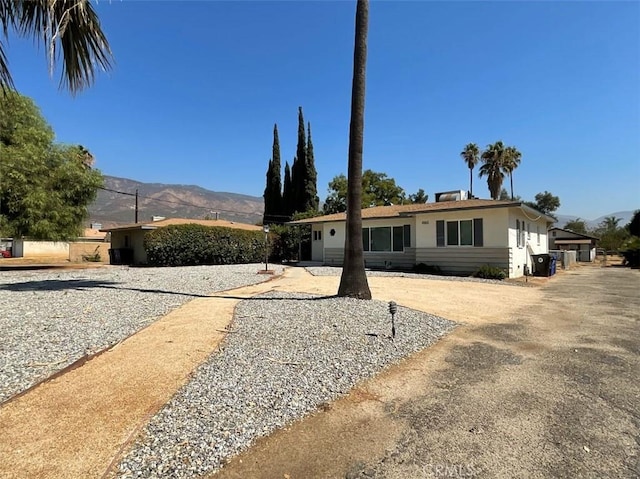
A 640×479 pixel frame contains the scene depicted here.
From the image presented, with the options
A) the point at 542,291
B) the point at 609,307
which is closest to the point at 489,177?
the point at 542,291

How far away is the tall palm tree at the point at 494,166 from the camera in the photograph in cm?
3669

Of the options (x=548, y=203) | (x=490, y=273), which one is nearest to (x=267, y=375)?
(x=490, y=273)

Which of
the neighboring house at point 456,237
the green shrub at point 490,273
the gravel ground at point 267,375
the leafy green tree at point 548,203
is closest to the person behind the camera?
the gravel ground at point 267,375

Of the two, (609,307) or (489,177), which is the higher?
(489,177)

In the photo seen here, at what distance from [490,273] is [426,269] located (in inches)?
113

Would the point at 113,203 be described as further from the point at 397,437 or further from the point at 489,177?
the point at 397,437

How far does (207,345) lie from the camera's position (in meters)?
5.08

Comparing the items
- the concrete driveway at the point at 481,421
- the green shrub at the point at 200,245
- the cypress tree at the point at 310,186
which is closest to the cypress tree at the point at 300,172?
the cypress tree at the point at 310,186

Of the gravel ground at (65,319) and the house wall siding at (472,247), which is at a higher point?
the house wall siding at (472,247)

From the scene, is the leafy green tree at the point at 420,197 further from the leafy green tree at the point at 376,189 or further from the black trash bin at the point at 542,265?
the black trash bin at the point at 542,265

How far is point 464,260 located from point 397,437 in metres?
14.6

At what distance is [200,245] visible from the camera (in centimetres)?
2228
